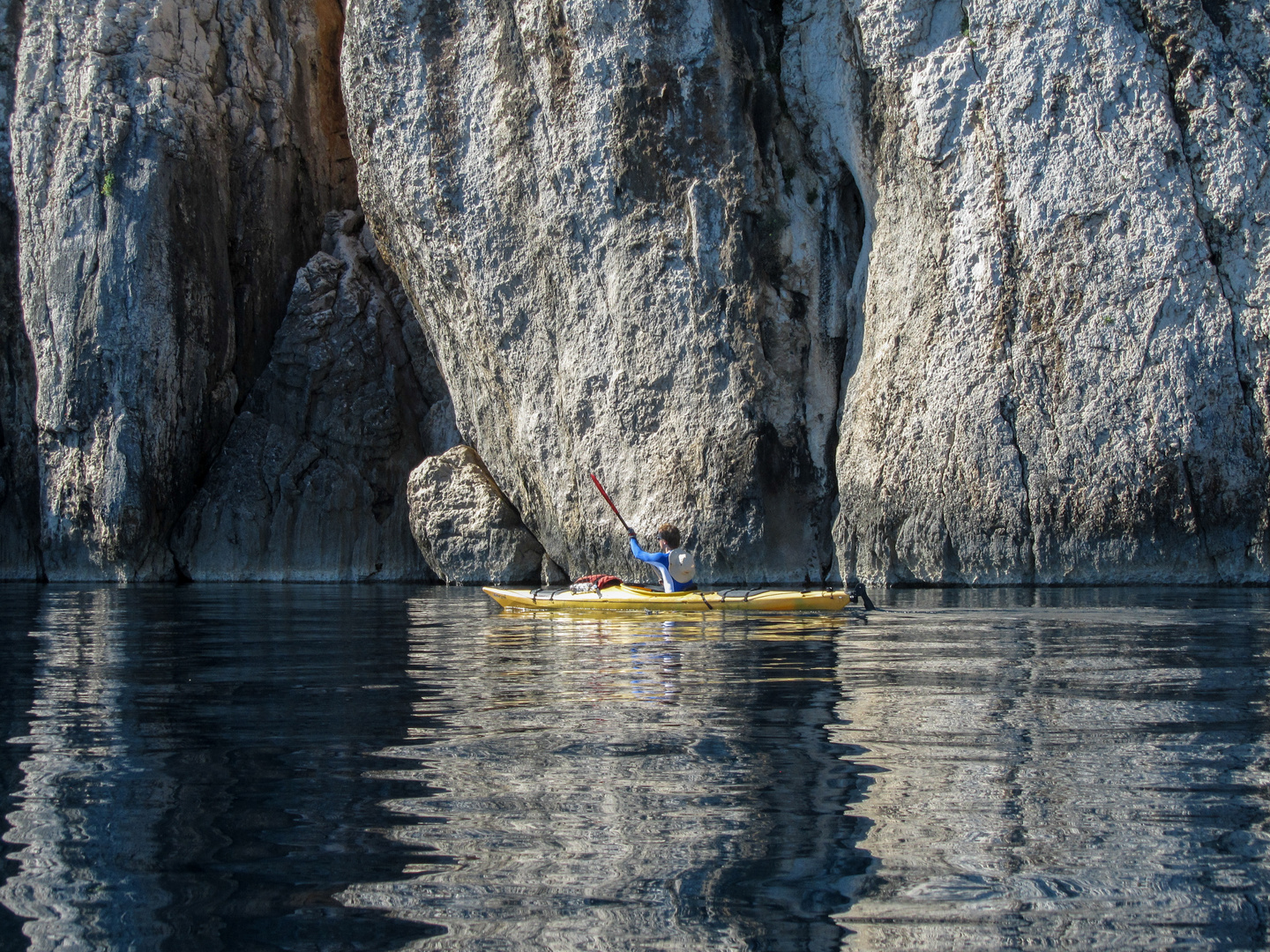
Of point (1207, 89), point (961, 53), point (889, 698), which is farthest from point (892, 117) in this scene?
point (889, 698)

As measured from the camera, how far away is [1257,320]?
52.1 feet

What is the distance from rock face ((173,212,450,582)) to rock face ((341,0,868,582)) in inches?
213

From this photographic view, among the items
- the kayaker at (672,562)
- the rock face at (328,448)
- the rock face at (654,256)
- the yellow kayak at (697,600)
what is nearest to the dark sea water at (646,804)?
the yellow kayak at (697,600)

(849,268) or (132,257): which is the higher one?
(132,257)

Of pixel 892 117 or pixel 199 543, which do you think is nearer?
pixel 892 117

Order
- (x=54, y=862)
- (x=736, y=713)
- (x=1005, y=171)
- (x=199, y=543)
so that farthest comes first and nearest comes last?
(x=199, y=543)
(x=1005, y=171)
(x=736, y=713)
(x=54, y=862)

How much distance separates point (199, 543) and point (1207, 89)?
21.0 m

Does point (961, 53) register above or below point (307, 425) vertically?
above

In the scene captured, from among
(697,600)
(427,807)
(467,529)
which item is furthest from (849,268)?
(427,807)

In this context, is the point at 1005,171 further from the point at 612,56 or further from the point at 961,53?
the point at 612,56

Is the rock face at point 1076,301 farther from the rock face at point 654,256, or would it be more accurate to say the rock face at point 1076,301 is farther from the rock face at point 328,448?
the rock face at point 328,448

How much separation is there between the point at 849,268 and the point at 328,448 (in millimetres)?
12605

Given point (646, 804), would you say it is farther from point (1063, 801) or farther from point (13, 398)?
point (13, 398)

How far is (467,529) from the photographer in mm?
23312
